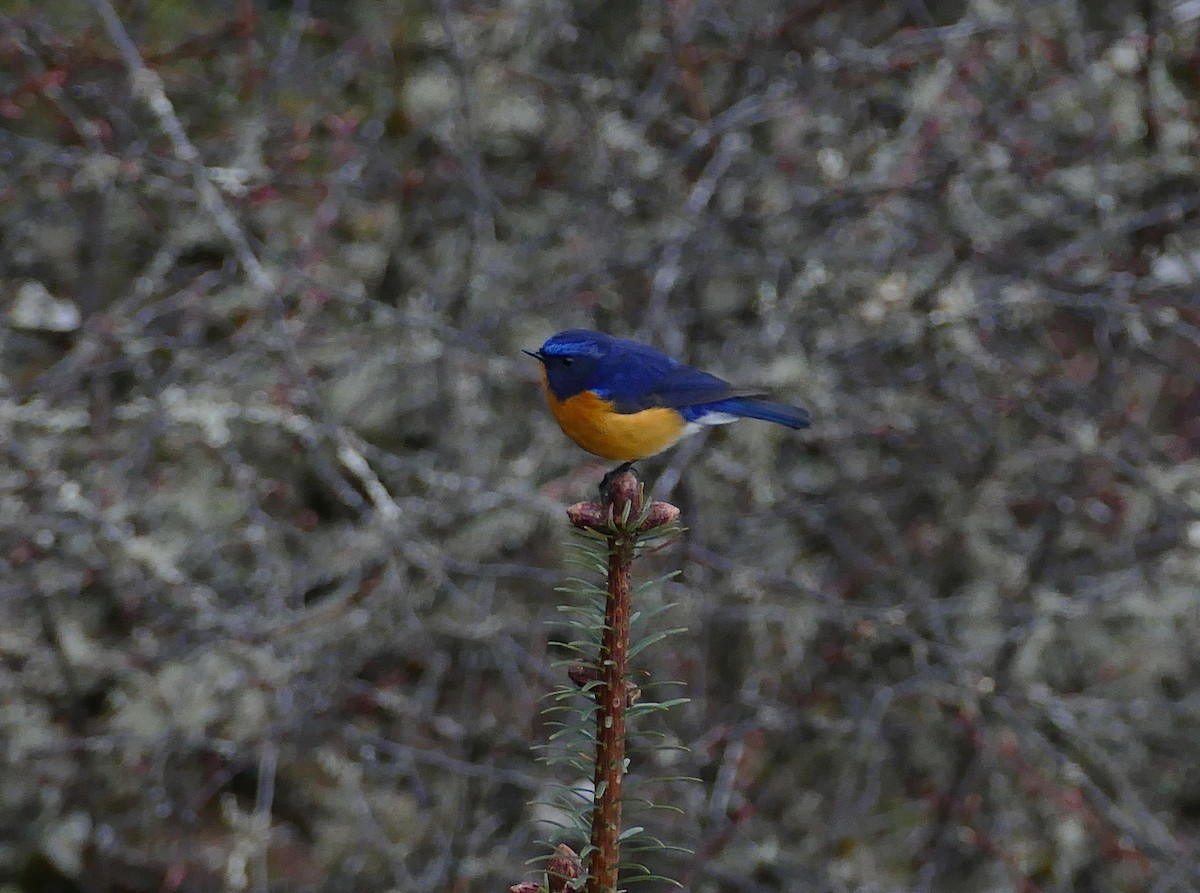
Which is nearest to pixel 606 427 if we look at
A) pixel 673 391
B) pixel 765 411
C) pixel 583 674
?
pixel 673 391

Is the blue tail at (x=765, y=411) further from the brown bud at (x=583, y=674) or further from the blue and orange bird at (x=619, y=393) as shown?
the brown bud at (x=583, y=674)

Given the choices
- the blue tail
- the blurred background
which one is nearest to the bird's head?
the blue tail

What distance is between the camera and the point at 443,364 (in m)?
3.55

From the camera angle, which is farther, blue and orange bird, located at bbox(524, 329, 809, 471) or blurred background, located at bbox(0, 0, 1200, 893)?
blurred background, located at bbox(0, 0, 1200, 893)

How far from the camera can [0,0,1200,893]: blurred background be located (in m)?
3.39

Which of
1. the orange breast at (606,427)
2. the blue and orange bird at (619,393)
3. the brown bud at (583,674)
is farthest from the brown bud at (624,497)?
the orange breast at (606,427)

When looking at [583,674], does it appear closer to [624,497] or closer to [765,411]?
[624,497]

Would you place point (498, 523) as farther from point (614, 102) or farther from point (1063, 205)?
point (1063, 205)

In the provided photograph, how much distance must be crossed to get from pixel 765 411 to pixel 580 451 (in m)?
1.13

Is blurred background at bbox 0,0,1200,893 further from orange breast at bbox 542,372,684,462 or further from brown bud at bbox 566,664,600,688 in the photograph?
brown bud at bbox 566,664,600,688

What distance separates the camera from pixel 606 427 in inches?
88.9

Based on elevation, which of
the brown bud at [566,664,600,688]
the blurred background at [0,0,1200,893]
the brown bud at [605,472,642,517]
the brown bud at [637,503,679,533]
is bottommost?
the blurred background at [0,0,1200,893]

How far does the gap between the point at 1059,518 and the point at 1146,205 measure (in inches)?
40.7

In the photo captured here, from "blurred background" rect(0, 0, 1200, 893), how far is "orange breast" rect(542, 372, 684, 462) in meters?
0.88
